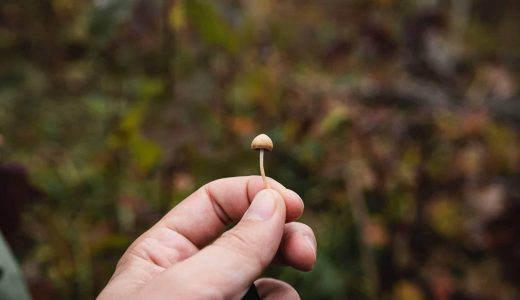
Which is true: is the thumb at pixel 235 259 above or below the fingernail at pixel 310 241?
above

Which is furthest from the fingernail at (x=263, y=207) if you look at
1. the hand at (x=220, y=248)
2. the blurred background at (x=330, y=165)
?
the blurred background at (x=330, y=165)

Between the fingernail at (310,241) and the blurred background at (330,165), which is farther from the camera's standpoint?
the blurred background at (330,165)

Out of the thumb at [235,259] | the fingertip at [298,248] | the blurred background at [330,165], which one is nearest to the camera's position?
the thumb at [235,259]

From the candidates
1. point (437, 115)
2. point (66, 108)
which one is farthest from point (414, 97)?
point (66, 108)

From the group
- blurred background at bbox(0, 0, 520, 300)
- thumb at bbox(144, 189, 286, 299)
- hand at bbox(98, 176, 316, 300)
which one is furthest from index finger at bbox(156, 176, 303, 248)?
blurred background at bbox(0, 0, 520, 300)

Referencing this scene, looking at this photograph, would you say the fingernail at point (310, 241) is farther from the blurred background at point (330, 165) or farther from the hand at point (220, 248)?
the blurred background at point (330, 165)

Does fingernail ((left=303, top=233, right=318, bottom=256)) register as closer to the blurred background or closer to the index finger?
the index finger

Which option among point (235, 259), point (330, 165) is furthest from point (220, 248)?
point (330, 165)
